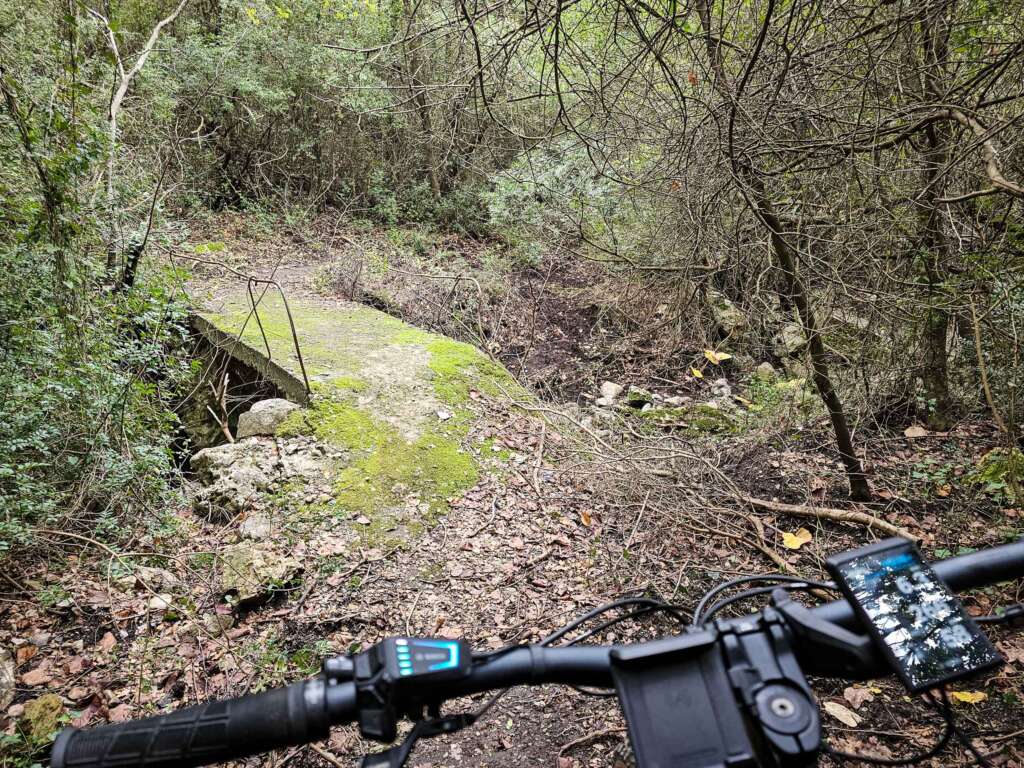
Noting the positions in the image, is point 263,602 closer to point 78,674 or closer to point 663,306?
point 78,674

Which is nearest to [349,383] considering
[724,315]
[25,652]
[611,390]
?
[25,652]

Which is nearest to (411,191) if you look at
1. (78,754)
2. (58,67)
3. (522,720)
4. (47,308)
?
(58,67)

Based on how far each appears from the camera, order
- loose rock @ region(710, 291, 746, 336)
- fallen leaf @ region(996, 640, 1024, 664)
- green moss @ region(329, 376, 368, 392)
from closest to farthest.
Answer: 1. fallen leaf @ region(996, 640, 1024, 664)
2. green moss @ region(329, 376, 368, 392)
3. loose rock @ region(710, 291, 746, 336)

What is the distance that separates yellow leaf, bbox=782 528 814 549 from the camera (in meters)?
3.84

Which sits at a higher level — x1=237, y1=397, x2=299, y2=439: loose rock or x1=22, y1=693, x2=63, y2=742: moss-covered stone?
x1=237, y1=397, x2=299, y2=439: loose rock

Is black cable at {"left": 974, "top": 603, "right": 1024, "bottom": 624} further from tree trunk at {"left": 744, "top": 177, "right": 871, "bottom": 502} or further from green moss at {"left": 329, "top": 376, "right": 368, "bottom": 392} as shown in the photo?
green moss at {"left": 329, "top": 376, "right": 368, "bottom": 392}

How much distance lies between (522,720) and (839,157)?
143 inches

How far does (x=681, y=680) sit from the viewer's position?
871 millimetres

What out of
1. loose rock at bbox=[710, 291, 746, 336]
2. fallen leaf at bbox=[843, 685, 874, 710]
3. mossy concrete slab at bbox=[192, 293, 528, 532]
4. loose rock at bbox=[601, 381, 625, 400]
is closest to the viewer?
fallen leaf at bbox=[843, 685, 874, 710]

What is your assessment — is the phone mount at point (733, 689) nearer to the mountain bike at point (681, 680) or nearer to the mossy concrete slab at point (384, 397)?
the mountain bike at point (681, 680)

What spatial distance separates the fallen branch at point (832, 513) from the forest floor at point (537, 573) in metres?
0.03

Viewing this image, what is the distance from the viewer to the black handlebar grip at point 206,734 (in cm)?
84

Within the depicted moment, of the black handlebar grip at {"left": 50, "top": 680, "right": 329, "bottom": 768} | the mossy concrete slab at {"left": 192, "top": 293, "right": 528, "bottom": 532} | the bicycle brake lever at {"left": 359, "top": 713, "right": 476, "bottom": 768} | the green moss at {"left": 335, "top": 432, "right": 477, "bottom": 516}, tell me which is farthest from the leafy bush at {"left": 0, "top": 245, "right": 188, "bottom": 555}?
the bicycle brake lever at {"left": 359, "top": 713, "right": 476, "bottom": 768}

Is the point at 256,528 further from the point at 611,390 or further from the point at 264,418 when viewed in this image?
the point at 611,390
